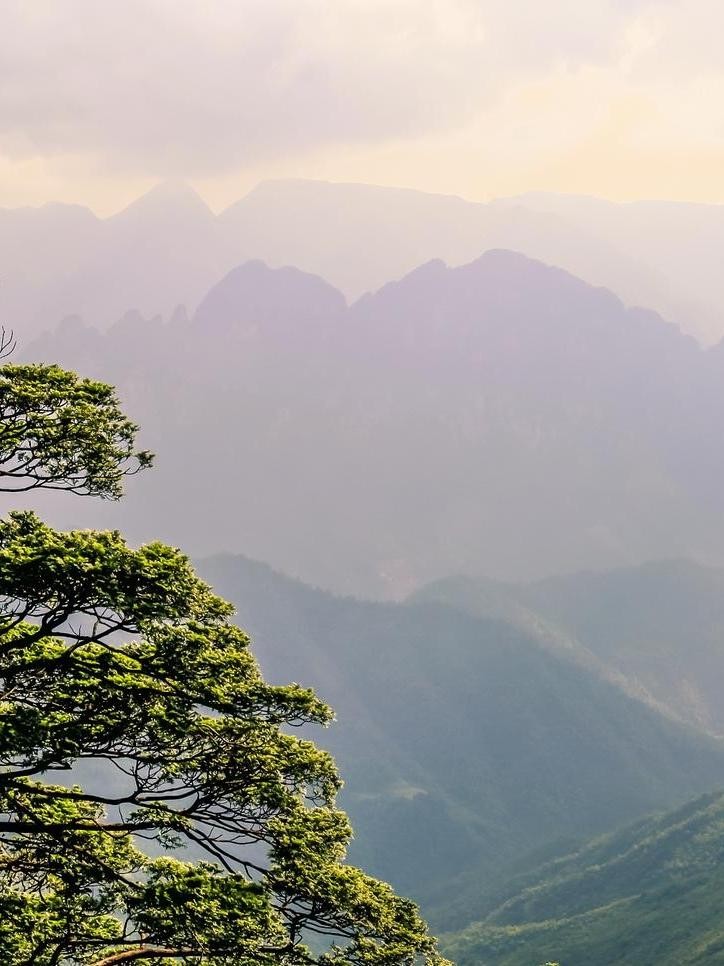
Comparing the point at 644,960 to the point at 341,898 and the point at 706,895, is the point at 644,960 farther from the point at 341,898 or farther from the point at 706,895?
the point at 341,898

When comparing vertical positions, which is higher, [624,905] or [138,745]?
[624,905]

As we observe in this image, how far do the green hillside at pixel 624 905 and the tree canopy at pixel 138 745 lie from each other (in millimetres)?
72615

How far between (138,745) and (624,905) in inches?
4304

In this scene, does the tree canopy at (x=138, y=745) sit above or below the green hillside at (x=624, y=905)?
below

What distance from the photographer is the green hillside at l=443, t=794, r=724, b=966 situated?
311 feet

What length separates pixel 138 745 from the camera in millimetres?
19562

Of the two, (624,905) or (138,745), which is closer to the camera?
(138,745)

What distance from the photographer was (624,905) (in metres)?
114

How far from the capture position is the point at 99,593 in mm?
17406

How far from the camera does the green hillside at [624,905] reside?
94.9 metres

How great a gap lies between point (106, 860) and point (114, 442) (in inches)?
400

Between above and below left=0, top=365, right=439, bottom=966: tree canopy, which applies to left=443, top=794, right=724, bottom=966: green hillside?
above

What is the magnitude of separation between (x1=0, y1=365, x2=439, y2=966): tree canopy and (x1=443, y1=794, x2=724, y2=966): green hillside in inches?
2859

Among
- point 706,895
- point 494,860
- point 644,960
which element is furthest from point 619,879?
point 494,860
